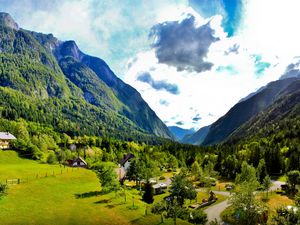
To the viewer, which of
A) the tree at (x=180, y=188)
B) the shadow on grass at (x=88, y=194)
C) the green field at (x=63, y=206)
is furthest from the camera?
the tree at (x=180, y=188)

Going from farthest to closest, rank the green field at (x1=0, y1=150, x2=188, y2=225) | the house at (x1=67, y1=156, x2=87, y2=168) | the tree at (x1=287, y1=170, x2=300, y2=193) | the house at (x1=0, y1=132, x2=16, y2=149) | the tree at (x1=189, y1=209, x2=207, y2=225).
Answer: the house at (x1=67, y1=156, x2=87, y2=168) → the house at (x1=0, y1=132, x2=16, y2=149) → the tree at (x1=287, y1=170, x2=300, y2=193) → the tree at (x1=189, y1=209, x2=207, y2=225) → the green field at (x1=0, y1=150, x2=188, y2=225)

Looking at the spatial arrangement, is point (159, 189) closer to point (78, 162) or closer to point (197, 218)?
point (197, 218)

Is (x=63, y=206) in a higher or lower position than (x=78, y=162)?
lower

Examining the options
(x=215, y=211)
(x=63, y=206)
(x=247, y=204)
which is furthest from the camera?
(x=215, y=211)

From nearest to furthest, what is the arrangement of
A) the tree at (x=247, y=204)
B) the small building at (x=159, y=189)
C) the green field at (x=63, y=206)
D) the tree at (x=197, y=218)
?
the tree at (x=247, y=204)
the green field at (x=63, y=206)
the tree at (x=197, y=218)
the small building at (x=159, y=189)

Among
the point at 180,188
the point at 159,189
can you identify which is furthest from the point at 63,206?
the point at 159,189

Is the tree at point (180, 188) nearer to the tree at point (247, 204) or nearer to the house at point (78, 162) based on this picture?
the tree at point (247, 204)

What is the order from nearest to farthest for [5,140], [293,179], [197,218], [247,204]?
1. [247,204]
2. [197,218]
3. [293,179]
4. [5,140]

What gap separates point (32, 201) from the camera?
236 ft

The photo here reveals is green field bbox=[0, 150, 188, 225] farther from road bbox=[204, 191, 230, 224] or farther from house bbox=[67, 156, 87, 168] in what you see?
house bbox=[67, 156, 87, 168]

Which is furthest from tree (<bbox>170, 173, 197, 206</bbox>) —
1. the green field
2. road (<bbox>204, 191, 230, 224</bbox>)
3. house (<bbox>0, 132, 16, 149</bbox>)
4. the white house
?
house (<bbox>0, 132, 16, 149</bbox>)

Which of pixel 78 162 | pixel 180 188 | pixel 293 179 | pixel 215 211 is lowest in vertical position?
pixel 215 211

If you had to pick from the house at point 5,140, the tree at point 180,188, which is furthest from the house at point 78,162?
the tree at point 180,188

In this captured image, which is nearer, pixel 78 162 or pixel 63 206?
pixel 63 206
